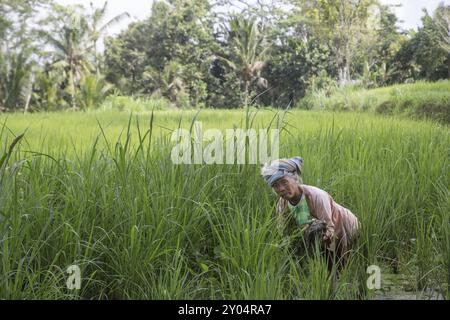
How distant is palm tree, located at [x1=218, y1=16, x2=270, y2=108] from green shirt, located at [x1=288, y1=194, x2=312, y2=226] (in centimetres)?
89

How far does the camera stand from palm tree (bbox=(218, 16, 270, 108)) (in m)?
2.05

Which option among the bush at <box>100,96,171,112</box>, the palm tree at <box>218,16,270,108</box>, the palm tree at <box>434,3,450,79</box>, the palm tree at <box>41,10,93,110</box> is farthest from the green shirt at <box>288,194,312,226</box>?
the palm tree at <box>434,3,450,79</box>

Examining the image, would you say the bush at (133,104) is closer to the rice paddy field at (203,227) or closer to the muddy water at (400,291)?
the rice paddy field at (203,227)

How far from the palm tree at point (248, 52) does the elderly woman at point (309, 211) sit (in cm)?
89

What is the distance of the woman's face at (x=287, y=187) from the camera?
114 centimetres

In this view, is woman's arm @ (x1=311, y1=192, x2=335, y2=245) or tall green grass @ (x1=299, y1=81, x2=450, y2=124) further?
tall green grass @ (x1=299, y1=81, x2=450, y2=124)

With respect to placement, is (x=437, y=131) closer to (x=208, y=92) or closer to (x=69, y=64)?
(x=208, y=92)

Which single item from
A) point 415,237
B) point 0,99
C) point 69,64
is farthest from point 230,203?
point 0,99

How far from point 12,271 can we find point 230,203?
0.64m

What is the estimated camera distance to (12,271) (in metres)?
1.13

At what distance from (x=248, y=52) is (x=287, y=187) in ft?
3.54

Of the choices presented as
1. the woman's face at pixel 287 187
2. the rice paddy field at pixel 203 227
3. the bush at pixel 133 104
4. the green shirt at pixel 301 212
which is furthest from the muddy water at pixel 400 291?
the bush at pixel 133 104

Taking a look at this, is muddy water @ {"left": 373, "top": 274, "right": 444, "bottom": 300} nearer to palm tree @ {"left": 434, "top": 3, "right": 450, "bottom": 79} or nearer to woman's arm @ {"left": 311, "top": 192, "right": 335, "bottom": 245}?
woman's arm @ {"left": 311, "top": 192, "right": 335, "bottom": 245}

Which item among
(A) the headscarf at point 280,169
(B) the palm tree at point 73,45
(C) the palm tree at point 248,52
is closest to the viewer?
(A) the headscarf at point 280,169
